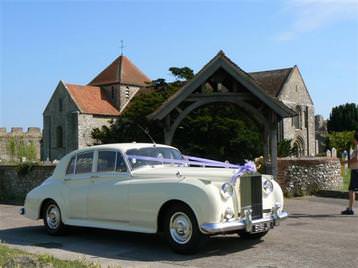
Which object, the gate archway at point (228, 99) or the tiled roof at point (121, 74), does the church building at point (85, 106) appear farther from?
the gate archway at point (228, 99)

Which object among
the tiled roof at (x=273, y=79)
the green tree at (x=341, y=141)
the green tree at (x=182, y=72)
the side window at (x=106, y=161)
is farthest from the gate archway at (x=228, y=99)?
the green tree at (x=341, y=141)

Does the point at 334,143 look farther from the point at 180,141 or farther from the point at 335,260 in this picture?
the point at 335,260

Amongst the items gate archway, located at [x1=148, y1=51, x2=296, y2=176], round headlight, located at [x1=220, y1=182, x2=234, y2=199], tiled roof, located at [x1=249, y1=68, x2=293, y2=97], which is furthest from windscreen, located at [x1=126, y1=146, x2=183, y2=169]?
tiled roof, located at [x1=249, y1=68, x2=293, y2=97]

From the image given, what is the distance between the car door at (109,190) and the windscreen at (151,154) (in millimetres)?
180

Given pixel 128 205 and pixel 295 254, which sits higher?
pixel 128 205

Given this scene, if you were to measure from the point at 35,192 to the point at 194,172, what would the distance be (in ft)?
12.4

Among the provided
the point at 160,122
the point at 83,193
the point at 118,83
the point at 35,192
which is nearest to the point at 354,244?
the point at 83,193

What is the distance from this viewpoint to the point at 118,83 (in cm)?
7150

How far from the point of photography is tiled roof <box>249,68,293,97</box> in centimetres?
5716

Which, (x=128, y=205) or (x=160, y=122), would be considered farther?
(x=160, y=122)

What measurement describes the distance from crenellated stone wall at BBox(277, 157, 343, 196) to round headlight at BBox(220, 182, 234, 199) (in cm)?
842

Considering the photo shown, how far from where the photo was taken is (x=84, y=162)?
986 centimetres

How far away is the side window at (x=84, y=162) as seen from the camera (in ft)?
31.9

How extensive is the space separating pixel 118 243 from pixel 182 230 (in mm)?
1711
